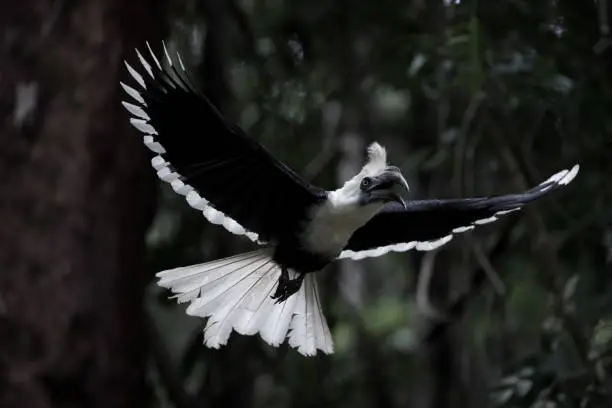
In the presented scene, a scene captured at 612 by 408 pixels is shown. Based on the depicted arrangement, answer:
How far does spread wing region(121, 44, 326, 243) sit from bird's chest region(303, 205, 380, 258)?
30mm

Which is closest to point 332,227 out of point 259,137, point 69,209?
point 69,209

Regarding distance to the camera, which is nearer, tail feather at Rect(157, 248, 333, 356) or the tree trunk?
tail feather at Rect(157, 248, 333, 356)

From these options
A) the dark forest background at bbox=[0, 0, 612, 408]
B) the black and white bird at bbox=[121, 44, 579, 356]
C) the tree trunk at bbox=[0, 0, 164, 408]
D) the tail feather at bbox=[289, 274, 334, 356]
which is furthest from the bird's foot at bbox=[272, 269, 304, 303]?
the tree trunk at bbox=[0, 0, 164, 408]

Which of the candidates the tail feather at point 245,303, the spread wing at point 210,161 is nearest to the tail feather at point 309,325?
the tail feather at point 245,303

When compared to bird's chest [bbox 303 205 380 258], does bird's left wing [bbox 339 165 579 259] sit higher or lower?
lower

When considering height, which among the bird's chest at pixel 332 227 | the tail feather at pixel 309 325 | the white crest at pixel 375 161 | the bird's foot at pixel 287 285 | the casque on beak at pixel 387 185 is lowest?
the tail feather at pixel 309 325

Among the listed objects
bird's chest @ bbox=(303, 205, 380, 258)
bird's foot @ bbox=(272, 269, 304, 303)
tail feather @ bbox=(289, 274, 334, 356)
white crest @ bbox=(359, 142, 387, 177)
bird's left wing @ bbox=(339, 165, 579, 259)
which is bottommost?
tail feather @ bbox=(289, 274, 334, 356)

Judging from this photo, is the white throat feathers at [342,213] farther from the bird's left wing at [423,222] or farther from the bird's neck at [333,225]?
the bird's left wing at [423,222]

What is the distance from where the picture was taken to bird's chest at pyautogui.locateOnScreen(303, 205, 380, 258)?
1.65 m

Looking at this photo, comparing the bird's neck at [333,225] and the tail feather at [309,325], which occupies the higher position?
the bird's neck at [333,225]

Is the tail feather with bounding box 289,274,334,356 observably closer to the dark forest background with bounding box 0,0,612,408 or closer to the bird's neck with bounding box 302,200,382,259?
the bird's neck with bounding box 302,200,382,259

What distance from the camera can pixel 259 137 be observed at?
3088mm

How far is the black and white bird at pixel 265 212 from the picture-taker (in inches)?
64.3

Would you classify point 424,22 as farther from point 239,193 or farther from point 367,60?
point 239,193
